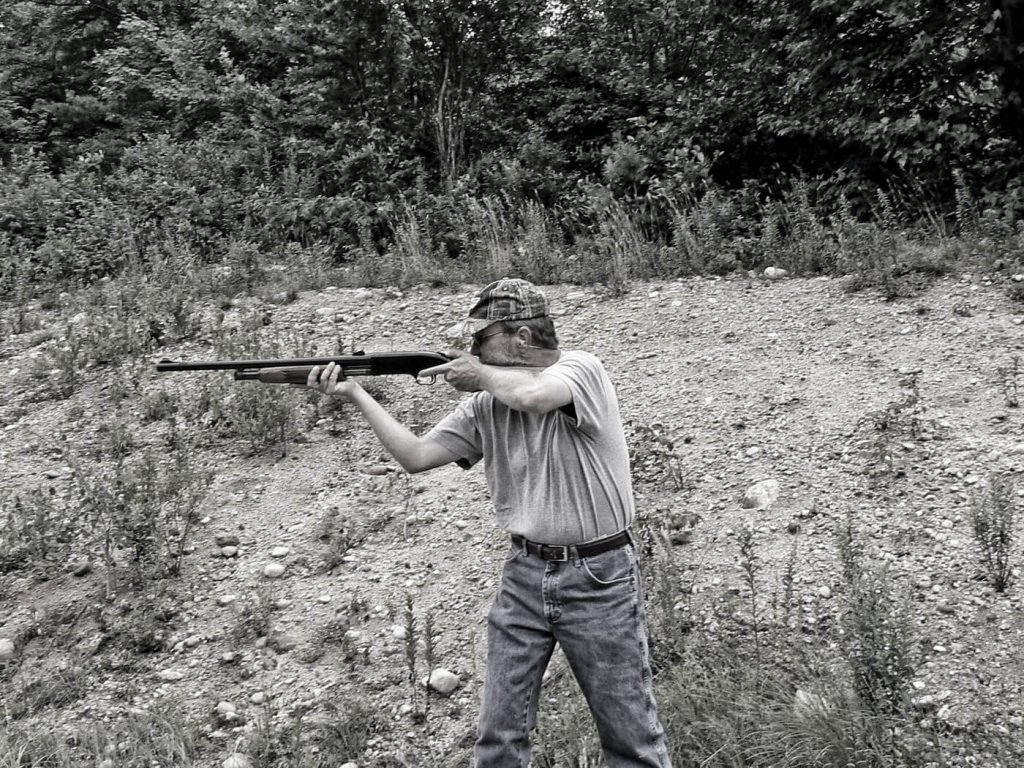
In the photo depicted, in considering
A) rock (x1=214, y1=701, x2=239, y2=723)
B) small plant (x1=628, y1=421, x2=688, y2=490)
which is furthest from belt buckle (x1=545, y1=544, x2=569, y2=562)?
small plant (x1=628, y1=421, x2=688, y2=490)

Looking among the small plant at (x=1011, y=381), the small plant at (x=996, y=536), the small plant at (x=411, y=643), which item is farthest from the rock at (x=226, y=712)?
the small plant at (x=1011, y=381)

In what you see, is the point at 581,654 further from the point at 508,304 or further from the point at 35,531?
the point at 35,531

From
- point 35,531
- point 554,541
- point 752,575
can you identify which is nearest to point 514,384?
point 554,541

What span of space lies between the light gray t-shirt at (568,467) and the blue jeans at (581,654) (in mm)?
116

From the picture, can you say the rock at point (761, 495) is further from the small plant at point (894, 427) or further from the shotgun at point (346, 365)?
the shotgun at point (346, 365)

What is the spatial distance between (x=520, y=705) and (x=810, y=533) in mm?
2345

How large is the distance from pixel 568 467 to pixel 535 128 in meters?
9.44

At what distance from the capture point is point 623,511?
3068mm

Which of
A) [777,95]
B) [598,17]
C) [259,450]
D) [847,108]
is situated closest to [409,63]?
[598,17]

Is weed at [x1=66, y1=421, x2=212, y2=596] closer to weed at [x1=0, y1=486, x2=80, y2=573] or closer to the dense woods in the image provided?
weed at [x1=0, y1=486, x2=80, y2=573]

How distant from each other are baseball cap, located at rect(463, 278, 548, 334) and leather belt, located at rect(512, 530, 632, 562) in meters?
0.78

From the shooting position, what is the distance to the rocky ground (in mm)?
4219

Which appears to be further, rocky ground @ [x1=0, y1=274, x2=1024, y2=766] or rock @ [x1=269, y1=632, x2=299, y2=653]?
rock @ [x1=269, y1=632, x2=299, y2=653]

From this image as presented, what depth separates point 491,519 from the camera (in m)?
5.46
